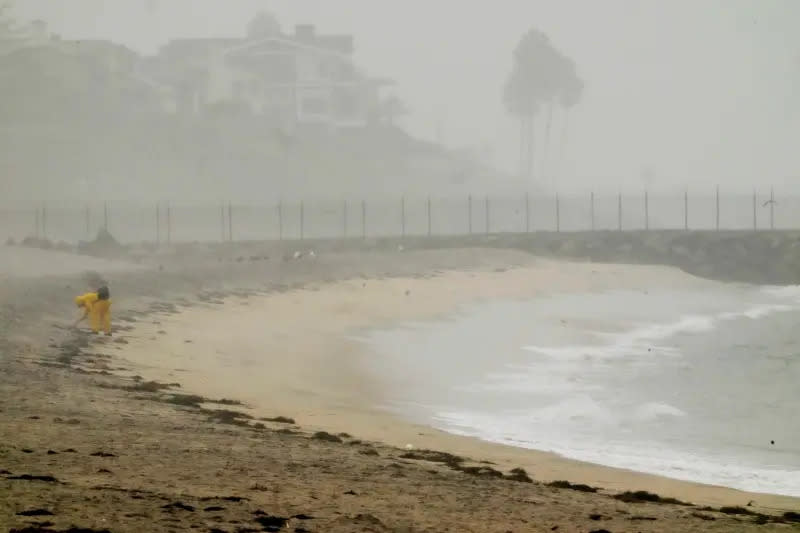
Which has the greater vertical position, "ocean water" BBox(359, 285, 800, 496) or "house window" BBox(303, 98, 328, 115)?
"house window" BBox(303, 98, 328, 115)

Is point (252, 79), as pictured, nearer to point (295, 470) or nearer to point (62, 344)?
point (62, 344)

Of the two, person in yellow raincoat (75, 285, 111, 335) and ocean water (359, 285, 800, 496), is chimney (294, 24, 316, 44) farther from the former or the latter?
person in yellow raincoat (75, 285, 111, 335)

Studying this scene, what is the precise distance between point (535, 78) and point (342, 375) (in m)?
128

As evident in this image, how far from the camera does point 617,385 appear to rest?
84.2 ft

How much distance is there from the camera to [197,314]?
3228 cm

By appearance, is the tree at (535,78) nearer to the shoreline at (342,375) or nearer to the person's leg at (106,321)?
the shoreline at (342,375)

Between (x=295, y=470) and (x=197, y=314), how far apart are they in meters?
21.0

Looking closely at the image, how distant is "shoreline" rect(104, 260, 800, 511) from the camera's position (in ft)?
46.7

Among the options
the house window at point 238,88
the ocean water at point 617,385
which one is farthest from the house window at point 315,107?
the ocean water at point 617,385

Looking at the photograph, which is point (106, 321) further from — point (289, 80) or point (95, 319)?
point (289, 80)

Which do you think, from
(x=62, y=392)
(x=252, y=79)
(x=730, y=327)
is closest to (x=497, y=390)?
(x=62, y=392)

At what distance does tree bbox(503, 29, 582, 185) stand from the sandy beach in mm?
123736

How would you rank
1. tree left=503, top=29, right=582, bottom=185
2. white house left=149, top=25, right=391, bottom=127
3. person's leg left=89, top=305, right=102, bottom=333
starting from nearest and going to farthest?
1. person's leg left=89, top=305, right=102, bottom=333
2. white house left=149, top=25, right=391, bottom=127
3. tree left=503, top=29, right=582, bottom=185

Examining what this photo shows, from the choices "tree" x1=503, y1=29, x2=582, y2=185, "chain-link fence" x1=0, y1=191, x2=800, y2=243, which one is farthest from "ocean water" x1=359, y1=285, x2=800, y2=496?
"tree" x1=503, y1=29, x2=582, y2=185
